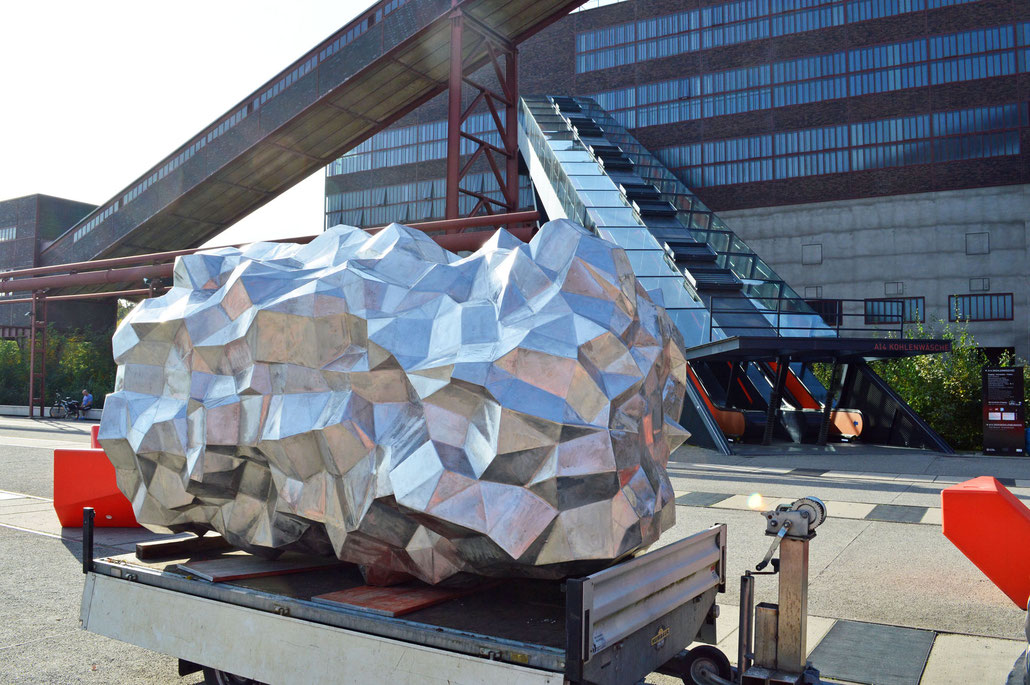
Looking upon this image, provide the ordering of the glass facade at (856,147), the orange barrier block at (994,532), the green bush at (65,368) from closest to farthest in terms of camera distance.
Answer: the orange barrier block at (994,532), the glass facade at (856,147), the green bush at (65,368)

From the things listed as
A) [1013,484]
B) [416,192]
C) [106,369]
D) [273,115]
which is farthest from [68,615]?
[416,192]

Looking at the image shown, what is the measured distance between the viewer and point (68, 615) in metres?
6.09

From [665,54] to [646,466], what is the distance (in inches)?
1813

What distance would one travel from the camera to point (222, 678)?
13.1ft

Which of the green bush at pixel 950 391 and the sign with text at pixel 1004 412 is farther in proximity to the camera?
the green bush at pixel 950 391

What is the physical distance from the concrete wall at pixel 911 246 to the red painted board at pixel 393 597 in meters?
41.7

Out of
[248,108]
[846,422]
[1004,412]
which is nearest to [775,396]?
[846,422]

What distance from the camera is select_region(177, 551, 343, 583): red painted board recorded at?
13.1 ft

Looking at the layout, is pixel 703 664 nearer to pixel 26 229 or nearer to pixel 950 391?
pixel 950 391

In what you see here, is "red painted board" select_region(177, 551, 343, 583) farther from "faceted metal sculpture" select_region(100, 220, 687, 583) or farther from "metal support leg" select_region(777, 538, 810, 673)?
"metal support leg" select_region(777, 538, 810, 673)

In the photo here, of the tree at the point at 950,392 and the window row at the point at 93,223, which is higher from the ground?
the window row at the point at 93,223

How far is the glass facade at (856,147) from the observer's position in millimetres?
39219

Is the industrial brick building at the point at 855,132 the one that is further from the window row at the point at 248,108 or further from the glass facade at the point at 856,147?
the window row at the point at 248,108

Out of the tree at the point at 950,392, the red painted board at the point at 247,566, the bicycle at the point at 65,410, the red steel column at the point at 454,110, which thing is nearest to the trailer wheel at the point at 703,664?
the red painted board at the point at 247,566
